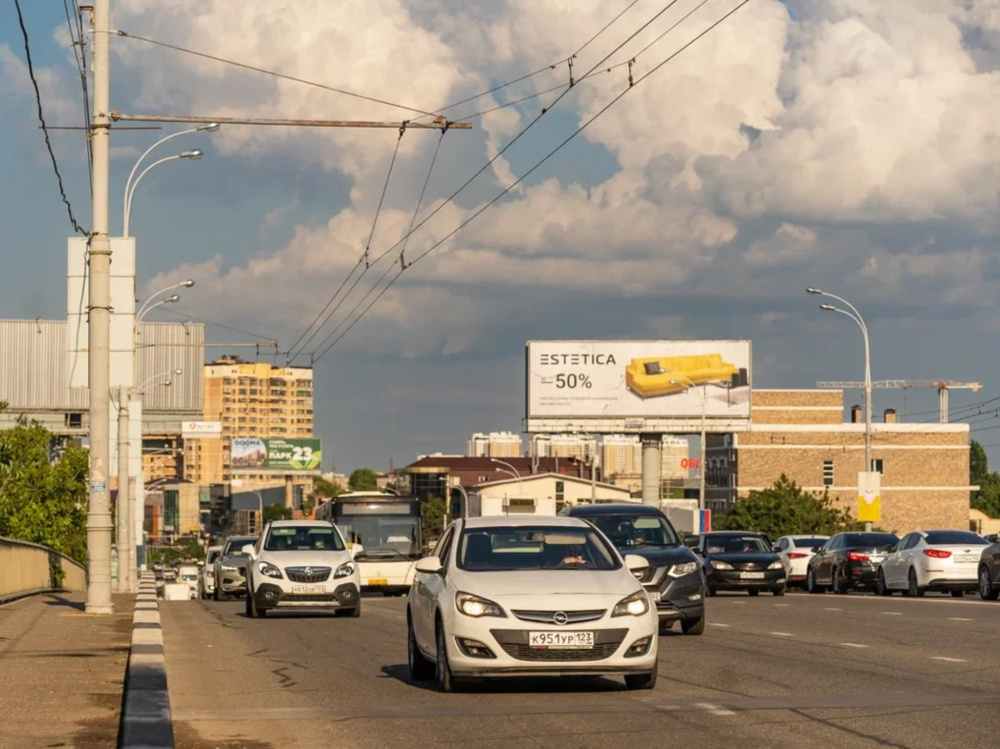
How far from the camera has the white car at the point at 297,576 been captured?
26609 millimetres

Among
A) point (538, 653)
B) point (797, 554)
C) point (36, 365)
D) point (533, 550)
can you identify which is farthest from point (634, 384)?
point (538, 653)

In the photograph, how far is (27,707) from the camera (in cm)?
1184

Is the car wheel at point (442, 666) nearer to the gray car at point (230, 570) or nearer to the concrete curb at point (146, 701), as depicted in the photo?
the concrete curb at point (146, 701)

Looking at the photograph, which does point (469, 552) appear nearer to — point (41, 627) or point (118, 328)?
point (41, 627)

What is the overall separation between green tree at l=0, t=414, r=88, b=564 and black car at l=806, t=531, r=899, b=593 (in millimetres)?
34686

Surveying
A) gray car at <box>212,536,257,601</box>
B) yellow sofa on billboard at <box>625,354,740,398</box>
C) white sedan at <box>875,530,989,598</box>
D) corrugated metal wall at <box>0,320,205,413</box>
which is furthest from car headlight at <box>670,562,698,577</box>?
yellow sofa on billboard at <box>625,354,740,398</box>

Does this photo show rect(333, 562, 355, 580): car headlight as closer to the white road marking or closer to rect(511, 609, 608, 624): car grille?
rect(511, 609, 608, 624): car grille

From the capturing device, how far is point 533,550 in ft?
45.6

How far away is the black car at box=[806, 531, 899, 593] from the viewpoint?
3906 cm

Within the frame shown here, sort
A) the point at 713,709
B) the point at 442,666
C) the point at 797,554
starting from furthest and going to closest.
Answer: the point at 797,554 → the point at 442,666 → the point at 713,709

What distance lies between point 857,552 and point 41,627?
22862 mm

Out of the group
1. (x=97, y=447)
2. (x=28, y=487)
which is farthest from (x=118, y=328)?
(x=28, y=487)

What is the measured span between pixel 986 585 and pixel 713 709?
20258mm

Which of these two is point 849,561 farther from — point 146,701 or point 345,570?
point 146,701
